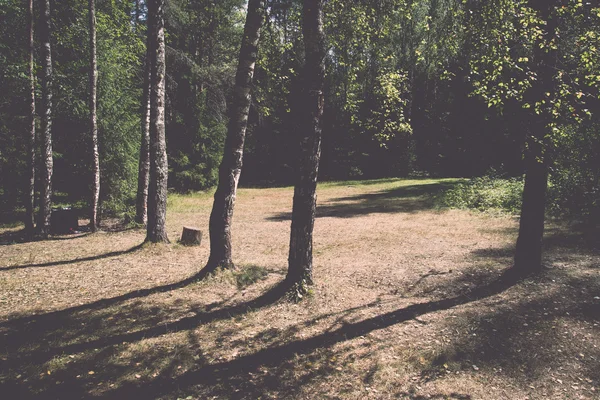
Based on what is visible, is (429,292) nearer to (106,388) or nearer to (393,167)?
(106,388)

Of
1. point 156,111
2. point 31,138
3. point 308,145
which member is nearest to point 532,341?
point 308,145

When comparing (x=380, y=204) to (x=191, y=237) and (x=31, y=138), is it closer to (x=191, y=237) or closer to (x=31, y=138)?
(x=191, y=237)

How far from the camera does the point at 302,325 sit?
6.08 metres

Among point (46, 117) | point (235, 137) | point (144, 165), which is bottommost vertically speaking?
point (144, 165)

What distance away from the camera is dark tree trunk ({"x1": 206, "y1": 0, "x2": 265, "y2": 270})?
288 inches

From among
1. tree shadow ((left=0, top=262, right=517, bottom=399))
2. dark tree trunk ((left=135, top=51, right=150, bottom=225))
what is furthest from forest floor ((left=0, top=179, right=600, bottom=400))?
dark tree trunk ((left=135, top=51, right=150, bottom=225))

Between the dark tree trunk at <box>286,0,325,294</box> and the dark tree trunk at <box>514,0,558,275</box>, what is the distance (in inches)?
138

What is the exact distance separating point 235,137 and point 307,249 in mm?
2556

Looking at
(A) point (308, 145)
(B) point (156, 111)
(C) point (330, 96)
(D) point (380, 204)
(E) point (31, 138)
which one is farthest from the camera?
(C) point (330, 96)

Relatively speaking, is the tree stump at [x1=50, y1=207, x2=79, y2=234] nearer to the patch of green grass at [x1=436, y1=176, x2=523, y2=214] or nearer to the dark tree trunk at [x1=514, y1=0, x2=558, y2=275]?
the dark tree trunk at [x1=514, y1=0, x2=558, y2=275]

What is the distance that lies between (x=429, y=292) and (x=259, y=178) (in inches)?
1274

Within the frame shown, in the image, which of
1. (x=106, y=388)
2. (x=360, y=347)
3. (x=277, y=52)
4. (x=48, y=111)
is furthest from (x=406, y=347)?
(x=48, y=111)

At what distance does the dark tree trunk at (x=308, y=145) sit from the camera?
6344 millimetres

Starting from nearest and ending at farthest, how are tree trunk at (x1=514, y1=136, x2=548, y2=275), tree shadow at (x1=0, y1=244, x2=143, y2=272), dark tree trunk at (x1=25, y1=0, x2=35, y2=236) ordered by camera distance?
tree trunk at (x1=514, y1=136, x2=548, y2=275) < tree shadow at (x1=0, y1=244, x2=143, y2=272) < dark tree trunk at (x1=25, y1=0, x2=35, y2=236)
